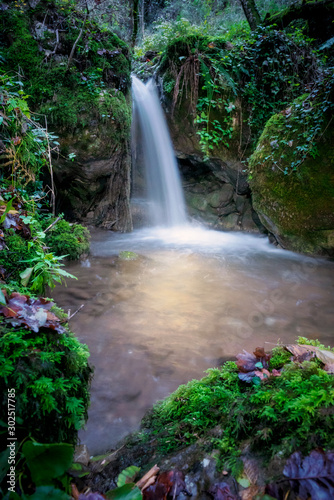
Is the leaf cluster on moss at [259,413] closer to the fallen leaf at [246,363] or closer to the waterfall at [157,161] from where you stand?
the fallen leaf at [246,363]

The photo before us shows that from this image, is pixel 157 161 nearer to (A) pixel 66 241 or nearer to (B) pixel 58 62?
(B) pixel 58 62

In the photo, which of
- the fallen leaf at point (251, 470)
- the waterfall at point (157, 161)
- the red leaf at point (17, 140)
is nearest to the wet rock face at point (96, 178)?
the waterfall at point (157, 161)

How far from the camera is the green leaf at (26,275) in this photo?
2193 millimetres

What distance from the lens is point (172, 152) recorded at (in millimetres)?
9352

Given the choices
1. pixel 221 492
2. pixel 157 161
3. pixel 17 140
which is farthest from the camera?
pixel 157 161

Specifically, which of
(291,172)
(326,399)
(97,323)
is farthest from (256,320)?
(291,172)

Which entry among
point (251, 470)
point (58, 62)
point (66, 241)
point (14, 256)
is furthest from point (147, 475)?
point (58, 62)

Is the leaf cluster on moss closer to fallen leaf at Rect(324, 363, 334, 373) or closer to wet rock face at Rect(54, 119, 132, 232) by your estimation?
fallen leaf at Rect(324, 363, 334, 373)

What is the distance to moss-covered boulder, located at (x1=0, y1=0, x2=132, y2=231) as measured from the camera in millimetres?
6148

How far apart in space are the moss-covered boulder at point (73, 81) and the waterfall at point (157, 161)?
141cm

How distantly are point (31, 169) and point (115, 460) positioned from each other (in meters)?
3.38

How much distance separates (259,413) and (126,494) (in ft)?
2.13

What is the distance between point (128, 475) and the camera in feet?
4.20

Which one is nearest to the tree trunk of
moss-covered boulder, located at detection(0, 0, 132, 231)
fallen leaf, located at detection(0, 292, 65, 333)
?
moss-covered boulder, located at detection(0, 0, 132, 231)
